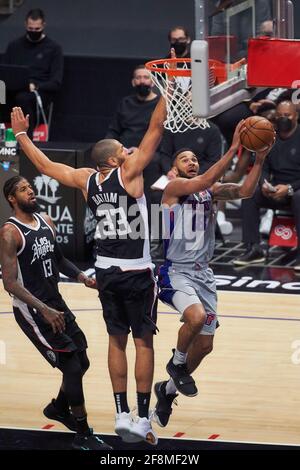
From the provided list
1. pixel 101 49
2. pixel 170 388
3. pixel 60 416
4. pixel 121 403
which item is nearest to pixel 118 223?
pixel 121 403

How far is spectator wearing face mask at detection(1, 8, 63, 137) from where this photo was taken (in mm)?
14758

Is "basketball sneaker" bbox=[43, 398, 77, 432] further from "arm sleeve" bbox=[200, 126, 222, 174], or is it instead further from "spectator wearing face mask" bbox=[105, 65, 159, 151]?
"spectator wearing face mask" bbox=[105, 65, 159, 151]

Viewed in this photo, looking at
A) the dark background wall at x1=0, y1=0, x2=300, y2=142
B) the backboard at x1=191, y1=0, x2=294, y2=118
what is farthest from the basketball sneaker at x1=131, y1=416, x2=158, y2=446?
the dark background wall at x1=0, y1=0, x2=300, y2=142

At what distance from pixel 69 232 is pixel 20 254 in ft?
17.1

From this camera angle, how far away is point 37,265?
777 cm

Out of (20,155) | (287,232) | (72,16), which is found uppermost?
(72,16)

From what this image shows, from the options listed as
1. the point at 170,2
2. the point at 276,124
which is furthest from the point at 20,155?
the point at 170,2

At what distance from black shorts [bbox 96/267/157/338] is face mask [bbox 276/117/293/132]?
17.6 feet

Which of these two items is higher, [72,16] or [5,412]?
[72,16]

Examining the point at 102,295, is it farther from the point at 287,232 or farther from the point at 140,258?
the point at 287,232

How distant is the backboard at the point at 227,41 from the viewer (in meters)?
7.14

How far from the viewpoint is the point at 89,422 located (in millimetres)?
8156

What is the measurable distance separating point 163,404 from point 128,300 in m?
0.90

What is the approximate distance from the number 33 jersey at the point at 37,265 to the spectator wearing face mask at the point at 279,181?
16.8 feet
